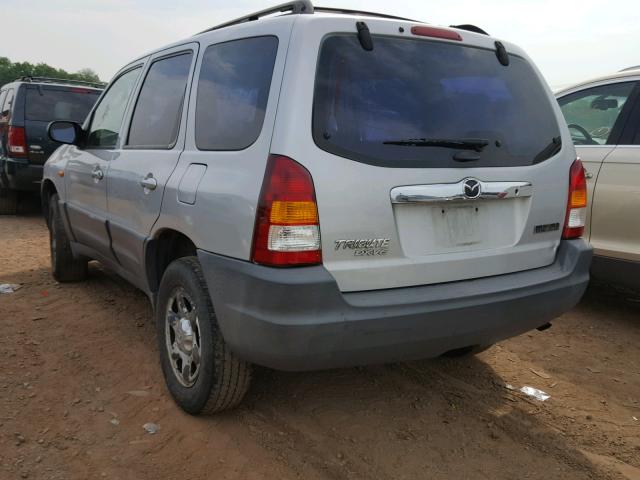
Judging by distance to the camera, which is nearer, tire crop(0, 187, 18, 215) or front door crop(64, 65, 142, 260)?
front door crop(64, 65, 142, 260)

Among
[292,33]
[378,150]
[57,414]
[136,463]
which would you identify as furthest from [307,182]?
[57,414]

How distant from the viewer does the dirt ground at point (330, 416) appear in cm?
250

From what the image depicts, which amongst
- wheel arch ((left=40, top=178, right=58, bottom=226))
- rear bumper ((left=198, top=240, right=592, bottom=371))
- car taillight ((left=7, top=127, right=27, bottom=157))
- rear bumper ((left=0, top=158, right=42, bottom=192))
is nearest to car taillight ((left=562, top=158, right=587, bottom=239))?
rear bumper ((left=198, top=240, right=592, bottom=371))

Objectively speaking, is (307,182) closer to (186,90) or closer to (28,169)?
(186,90)

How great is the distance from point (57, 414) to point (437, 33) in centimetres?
258

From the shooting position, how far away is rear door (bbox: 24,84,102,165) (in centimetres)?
808

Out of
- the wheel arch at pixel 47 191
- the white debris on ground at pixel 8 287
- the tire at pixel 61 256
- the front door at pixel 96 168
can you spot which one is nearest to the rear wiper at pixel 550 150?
the front door at pixel 96 168

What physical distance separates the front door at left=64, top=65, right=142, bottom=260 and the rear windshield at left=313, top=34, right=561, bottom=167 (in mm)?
1959

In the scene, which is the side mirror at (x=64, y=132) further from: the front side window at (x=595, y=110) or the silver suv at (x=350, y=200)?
the front side window at (x=595, y=110)

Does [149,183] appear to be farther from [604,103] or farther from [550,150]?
[604,103]

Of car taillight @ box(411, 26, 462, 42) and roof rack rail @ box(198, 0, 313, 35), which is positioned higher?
roof rack rail @ box(198, 0, 313, 35)

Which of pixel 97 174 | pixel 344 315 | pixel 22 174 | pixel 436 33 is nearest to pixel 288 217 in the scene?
pixel 344 315

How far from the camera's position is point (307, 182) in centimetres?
215

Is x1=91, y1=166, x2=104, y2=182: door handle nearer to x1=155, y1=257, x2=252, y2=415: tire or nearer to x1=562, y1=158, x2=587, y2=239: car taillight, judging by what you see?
x1=155, y1=257, x2=252, y2=415: tire
